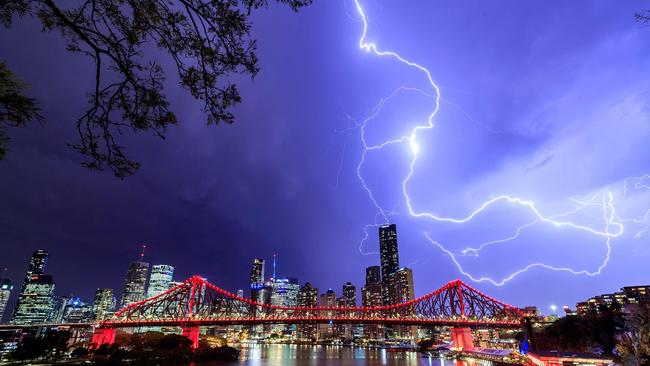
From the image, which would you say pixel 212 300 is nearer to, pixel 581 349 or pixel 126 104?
pixel 581 349

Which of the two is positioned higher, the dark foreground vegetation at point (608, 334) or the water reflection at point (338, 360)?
the dark foreground vegetation at point (608, 334)

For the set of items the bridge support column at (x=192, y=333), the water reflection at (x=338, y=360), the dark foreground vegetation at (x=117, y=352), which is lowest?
the water reflection at (x=338, y=360)

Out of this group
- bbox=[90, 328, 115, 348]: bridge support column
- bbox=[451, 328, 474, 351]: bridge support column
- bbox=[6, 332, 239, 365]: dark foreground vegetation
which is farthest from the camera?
bbox=[451, 328, 474, 351]: bridge support column

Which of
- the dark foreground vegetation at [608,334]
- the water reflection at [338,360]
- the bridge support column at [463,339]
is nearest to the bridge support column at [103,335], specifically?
the water reflection at [338,360]

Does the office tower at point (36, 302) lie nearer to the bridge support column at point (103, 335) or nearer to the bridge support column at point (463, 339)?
the bridge support column at point (103, 335)

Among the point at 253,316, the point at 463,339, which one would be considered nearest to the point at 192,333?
the point at 253,316

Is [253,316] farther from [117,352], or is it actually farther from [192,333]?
[117,352]

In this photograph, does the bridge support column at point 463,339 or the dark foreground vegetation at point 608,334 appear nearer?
the dark foreground vegetation at point 608,334

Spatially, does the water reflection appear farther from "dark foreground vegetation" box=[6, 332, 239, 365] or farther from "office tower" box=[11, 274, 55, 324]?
"office tower" box=[11, 274, 55, 324]

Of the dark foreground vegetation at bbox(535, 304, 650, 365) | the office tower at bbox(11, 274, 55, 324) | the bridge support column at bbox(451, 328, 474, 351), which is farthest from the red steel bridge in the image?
the office tower at bbox(11, 274, 55, 324)

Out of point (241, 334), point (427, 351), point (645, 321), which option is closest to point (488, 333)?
point (427, 351)
